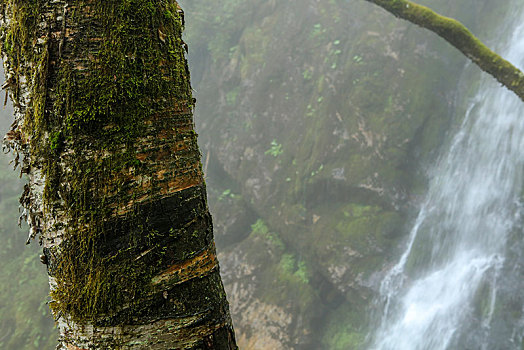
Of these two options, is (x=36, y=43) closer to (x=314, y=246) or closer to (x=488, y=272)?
(x=488, y=272)

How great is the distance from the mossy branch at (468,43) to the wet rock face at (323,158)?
187 inches

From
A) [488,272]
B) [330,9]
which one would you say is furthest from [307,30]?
[488,272]

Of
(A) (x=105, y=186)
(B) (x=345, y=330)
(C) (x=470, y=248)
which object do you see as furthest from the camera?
(B) (x=345, y=330)

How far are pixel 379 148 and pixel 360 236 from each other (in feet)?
7.64

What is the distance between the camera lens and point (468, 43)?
4.58 meters

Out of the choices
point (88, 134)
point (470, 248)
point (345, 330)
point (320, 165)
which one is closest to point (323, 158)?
point (320, 165)

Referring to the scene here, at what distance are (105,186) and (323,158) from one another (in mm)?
9484

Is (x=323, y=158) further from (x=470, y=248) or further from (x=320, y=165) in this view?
(x=470, y=248)

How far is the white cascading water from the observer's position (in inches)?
271

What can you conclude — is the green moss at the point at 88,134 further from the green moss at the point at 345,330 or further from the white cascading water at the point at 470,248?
the green moss at the point at 345,330

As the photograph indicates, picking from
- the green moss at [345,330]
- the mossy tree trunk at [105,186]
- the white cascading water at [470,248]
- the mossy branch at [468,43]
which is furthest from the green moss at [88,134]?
the green moss at [345,330]

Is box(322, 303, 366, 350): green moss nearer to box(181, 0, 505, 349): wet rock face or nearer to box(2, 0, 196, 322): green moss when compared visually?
box(181, 0, 505, 349): wet rock face

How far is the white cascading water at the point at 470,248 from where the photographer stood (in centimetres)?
688

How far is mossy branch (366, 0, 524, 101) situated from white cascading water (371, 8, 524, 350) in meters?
3.88
